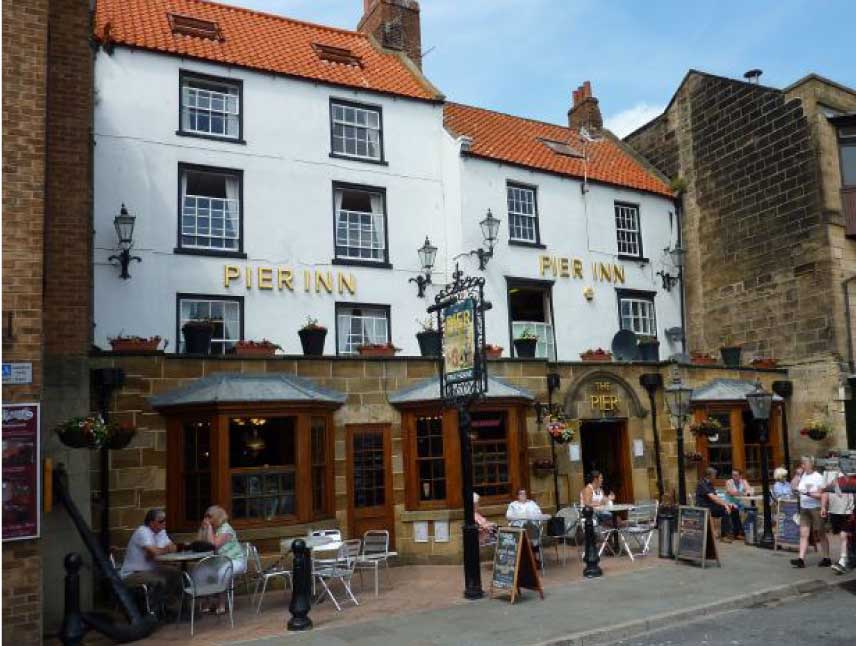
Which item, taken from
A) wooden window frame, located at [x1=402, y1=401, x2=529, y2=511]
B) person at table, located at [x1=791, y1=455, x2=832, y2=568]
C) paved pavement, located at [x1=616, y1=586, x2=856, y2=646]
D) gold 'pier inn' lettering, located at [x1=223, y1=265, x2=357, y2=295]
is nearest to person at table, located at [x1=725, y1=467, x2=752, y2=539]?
person at table, located at [x1=791, y1=455, x2=832, y2=568]

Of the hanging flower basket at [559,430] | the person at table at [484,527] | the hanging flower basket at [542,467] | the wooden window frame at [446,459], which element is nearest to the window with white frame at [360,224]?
the wooden window frame at [446,459]

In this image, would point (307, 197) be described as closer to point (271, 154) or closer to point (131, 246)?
point (271, 154)

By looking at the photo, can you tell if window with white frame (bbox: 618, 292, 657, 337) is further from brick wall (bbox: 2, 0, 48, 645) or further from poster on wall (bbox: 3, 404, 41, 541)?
poster on wall (bbox: 3, 404, 41, 541)

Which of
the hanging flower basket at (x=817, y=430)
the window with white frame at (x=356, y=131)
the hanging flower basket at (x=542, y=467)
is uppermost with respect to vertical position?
the window with white frame at (x=356, y=131)

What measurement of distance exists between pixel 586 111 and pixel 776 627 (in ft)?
65.3

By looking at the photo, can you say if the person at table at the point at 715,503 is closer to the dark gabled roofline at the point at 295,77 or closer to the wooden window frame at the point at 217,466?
the wooden window frame at the point at 217,466

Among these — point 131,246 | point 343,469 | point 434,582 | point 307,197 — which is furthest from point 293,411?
point 307,197

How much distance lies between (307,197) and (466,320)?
27.2ft

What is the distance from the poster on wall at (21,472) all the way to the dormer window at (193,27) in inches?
458

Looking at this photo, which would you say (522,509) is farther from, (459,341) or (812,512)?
(812,512)

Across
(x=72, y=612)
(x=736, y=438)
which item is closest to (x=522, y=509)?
(x=72, y=612)

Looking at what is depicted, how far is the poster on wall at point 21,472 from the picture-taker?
845cm

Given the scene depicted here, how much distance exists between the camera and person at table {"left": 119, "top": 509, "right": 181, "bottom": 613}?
31.9ft

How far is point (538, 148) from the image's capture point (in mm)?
21500
